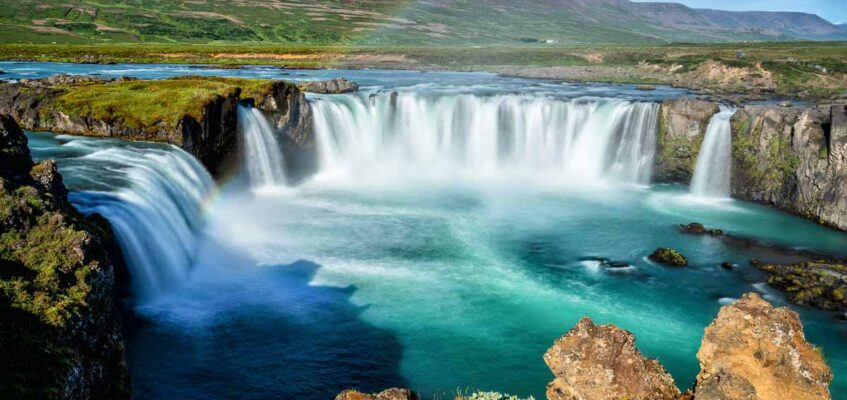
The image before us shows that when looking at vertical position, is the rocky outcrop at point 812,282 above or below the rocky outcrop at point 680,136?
below

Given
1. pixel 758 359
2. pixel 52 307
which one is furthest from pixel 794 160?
pixel 52 307

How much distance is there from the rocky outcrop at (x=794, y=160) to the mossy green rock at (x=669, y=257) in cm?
1444

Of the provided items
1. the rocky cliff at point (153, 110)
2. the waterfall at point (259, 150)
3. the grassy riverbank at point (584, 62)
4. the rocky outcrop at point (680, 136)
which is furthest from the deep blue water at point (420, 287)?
the grassy riverbank at point (584, 62)

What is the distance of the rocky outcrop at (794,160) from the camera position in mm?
37219

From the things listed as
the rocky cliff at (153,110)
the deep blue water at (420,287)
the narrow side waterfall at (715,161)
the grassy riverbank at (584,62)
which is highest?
the grassy riverbank at (584,62)

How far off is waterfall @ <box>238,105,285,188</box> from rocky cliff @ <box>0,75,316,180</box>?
72 cm

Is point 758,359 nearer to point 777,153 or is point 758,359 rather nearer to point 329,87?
point 777,153

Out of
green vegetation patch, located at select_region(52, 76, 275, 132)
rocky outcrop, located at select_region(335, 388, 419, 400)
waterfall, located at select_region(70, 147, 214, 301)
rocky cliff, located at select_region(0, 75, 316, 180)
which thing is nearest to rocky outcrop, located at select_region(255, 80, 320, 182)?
rocky cliff, located at select_region(0, 75, 316, 180)

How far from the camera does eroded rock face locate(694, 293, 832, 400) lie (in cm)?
1034

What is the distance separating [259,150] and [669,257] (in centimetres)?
2850

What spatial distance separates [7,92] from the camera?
37031 millimetres

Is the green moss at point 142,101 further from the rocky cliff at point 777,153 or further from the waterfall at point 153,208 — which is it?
the rocky cliff at point 777,153

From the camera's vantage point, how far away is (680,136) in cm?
4781

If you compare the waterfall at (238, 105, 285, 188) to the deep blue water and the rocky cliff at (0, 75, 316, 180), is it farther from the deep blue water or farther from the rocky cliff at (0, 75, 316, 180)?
the deep blue water
